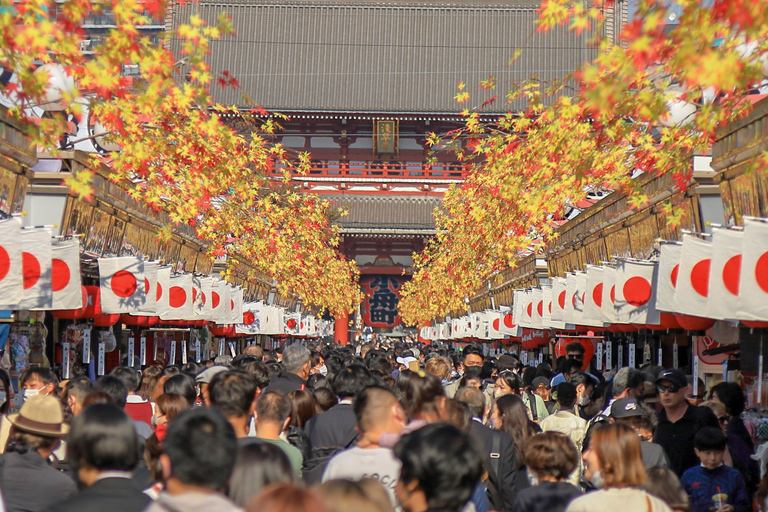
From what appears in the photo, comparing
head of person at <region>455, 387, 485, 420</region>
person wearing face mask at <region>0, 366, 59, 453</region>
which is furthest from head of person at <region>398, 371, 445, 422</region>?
person wearing face mask at <region>0, 366, 59, 453</region>

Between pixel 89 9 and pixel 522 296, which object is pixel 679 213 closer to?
pixel 89 9

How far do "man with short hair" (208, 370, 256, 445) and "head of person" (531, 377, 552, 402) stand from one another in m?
5.84

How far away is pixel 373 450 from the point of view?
16.3 ft

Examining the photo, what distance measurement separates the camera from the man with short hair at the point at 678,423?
7211 mm

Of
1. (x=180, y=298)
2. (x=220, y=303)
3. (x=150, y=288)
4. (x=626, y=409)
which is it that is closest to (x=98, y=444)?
(x=626, y=409)

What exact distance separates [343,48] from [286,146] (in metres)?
5.11

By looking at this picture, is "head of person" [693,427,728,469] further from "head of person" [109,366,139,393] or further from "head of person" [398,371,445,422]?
"head of person" [109,366,139,393]

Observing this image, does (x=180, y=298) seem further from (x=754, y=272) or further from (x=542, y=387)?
(x=754, y=272)

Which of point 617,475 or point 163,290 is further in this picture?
point 163,290

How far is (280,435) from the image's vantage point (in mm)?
6098

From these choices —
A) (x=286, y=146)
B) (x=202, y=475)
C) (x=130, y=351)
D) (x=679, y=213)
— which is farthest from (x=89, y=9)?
(x=286, y=146)

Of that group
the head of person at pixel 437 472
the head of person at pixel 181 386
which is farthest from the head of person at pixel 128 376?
the head of person at pixel 437 472

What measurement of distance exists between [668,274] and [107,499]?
23.0ft

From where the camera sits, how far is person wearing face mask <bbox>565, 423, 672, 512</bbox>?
14.6ft
